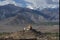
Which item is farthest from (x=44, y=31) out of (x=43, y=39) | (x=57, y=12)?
(x=57, y=12)

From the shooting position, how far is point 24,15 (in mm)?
13078

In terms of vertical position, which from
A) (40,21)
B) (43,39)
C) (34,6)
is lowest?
(43,39)

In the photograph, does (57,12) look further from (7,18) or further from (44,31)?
(7,18)

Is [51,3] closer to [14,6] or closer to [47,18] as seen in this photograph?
[47,18]

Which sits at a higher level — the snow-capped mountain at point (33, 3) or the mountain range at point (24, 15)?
the snow-capped mountain at point (33, 3)

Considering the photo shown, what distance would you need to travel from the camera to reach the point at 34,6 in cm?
1316

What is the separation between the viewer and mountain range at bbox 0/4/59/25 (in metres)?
13.0

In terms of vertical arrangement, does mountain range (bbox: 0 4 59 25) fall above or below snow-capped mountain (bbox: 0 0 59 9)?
below

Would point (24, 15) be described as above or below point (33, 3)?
below

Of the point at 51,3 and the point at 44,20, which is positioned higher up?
the point at 51,3

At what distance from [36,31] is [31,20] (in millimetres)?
660

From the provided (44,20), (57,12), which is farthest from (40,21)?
(57,12)

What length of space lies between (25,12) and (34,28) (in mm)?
994

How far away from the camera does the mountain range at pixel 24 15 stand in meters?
13.0
